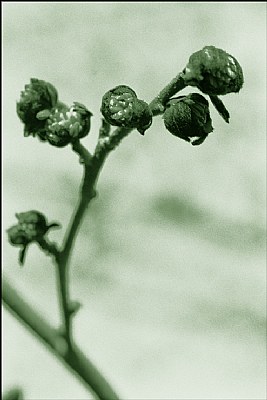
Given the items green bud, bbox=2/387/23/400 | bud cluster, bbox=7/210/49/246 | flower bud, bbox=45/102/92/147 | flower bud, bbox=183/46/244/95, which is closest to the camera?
flower bud, bbox=183/46/244/95

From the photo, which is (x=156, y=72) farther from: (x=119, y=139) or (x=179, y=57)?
(x=119, y=139)

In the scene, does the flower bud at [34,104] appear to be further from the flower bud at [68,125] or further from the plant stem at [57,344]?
the plant stem at [57,344]

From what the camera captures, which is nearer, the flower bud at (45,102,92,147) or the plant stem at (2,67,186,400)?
the flower bud at (45,102,92,147)

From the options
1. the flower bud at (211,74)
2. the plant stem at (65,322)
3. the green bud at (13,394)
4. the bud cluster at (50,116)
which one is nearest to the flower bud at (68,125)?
the bud cluster at (50,116)

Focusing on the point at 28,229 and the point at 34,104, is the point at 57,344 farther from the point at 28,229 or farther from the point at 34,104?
the point at 34,104

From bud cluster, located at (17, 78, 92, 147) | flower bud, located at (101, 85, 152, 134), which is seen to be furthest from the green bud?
flower bud, located at (101, 85, 152, 134)

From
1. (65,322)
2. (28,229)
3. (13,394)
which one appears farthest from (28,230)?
(13,394)

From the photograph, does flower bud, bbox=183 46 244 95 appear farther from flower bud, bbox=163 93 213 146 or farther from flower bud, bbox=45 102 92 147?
flower bud, bbox=45 102 92 147
